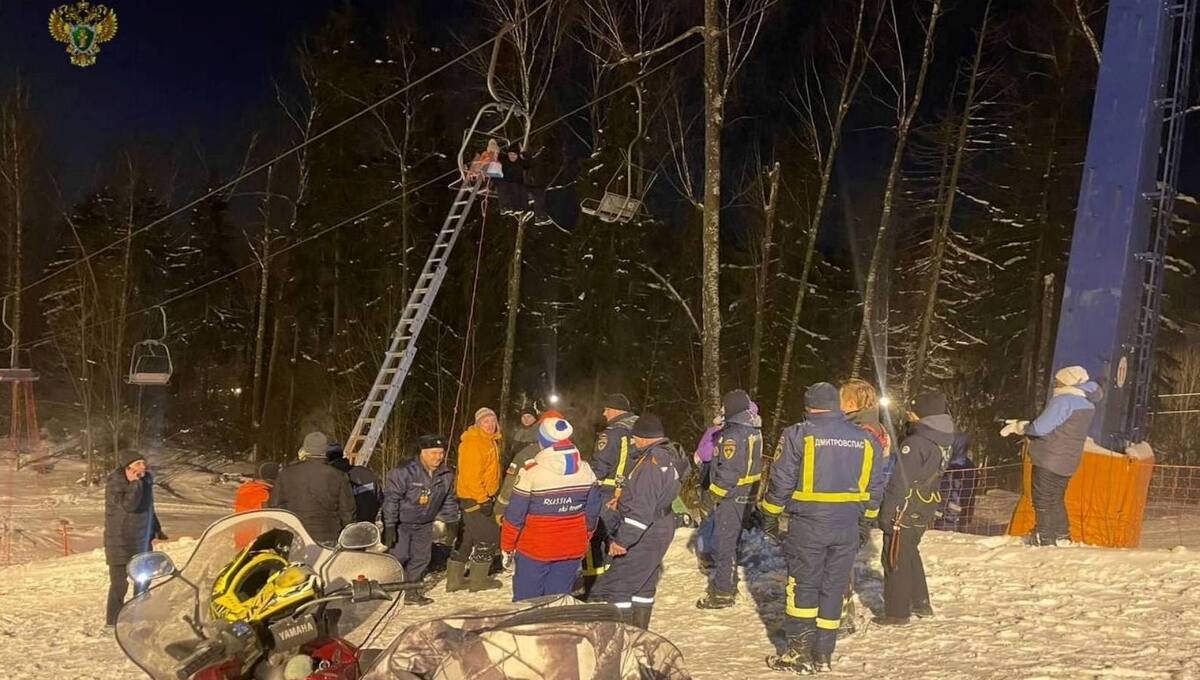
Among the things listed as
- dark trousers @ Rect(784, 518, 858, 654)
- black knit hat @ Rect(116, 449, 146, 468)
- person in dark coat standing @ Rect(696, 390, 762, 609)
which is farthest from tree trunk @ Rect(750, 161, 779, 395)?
dark trousers @ Rect(784, 518, 858, 654)

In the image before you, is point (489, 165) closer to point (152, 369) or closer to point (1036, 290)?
point (152, 369)

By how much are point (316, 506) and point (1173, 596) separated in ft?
22.0

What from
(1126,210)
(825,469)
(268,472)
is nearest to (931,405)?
(825,469)

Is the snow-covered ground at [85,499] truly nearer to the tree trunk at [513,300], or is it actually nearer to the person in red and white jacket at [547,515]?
the tree trunk at [513,300]

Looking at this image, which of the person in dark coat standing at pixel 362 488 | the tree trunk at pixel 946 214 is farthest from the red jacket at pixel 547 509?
the tree trunk at pixel 946 214

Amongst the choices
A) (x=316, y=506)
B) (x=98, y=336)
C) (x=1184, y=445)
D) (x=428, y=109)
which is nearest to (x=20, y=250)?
(x=98, y=336)

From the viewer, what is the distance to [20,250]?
26.2 meters

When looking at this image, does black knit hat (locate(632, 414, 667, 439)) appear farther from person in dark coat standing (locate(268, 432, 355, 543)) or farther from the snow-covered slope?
person in dark coat standing (locate(268, 432, 355, 543))

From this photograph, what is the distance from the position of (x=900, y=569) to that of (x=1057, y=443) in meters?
2.67

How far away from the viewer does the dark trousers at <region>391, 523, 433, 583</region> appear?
26.3ft

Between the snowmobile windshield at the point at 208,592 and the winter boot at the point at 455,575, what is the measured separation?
3.92 m

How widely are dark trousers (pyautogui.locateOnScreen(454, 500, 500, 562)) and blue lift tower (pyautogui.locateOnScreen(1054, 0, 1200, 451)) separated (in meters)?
6.67

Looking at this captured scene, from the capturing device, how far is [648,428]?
21.5 ft

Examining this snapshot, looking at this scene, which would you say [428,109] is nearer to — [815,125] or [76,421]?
[815,125]
